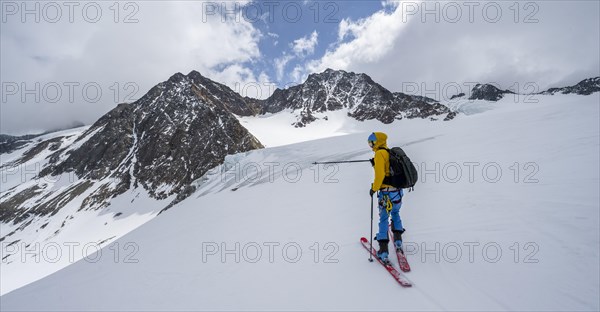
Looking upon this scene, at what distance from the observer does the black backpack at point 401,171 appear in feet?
16.3

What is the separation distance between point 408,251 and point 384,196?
1.20 m

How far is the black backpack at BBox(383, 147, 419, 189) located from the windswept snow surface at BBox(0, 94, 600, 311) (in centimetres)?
142

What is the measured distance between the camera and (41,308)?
656 cm

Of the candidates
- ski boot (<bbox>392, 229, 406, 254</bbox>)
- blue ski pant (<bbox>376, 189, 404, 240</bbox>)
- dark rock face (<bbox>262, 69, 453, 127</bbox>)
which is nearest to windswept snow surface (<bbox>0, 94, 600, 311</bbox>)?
ski boot (<bbox>392, 229, 406, 254</bbox>)

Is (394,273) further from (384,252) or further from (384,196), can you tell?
(384,196)

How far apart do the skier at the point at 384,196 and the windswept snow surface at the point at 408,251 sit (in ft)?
1.53

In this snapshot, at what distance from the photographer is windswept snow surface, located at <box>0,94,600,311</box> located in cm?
398

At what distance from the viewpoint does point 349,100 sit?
148m

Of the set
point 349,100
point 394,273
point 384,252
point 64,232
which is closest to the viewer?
point 394,273

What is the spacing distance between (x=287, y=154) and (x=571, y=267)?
28.6 m

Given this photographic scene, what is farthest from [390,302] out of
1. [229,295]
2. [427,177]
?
[427,177]

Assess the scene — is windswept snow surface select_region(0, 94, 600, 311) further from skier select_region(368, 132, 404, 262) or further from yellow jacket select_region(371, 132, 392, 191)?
yellow jacket select_region(371, 132, 392, 191)

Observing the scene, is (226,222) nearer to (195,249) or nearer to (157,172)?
(195,249)

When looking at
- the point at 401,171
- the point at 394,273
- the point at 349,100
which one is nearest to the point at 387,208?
the point at 401,171
